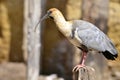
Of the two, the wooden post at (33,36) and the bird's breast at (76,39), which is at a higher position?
the bird's breast at (76,39)

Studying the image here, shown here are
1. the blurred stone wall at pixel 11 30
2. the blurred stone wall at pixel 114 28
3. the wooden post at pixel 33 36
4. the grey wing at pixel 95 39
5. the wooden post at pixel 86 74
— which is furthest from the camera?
the blurred stone wall at pixel 11 30

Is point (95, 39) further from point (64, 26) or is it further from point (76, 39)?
point (64, 26)

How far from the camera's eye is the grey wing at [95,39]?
4.79 meters

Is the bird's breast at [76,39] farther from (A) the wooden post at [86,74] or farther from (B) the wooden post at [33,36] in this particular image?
(B) the wooden post at [33,36]

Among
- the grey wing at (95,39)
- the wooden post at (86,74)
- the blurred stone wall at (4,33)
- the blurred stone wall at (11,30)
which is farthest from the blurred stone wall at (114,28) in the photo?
the wooden post at (86,74)

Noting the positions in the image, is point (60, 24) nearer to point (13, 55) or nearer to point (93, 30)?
point (93, 30)

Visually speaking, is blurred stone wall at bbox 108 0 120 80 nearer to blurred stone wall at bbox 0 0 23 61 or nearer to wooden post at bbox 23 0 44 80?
wooden post at bbox 23 0 44 80

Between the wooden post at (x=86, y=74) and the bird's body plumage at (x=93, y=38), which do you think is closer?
the wooden post at (x=86, y=74)

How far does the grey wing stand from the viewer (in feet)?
15.7

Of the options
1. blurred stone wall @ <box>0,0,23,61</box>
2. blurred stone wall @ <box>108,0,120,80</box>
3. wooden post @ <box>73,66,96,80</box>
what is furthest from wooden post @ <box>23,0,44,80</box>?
wooden post @ <box>73,66,96,80</box>

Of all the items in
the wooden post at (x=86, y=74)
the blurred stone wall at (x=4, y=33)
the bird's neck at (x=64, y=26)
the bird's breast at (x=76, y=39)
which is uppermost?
the bird's neck at (x=64, y=26)

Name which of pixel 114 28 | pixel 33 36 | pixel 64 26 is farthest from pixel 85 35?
pixel 114 28

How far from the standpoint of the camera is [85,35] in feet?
16.0

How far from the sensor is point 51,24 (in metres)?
8.41
